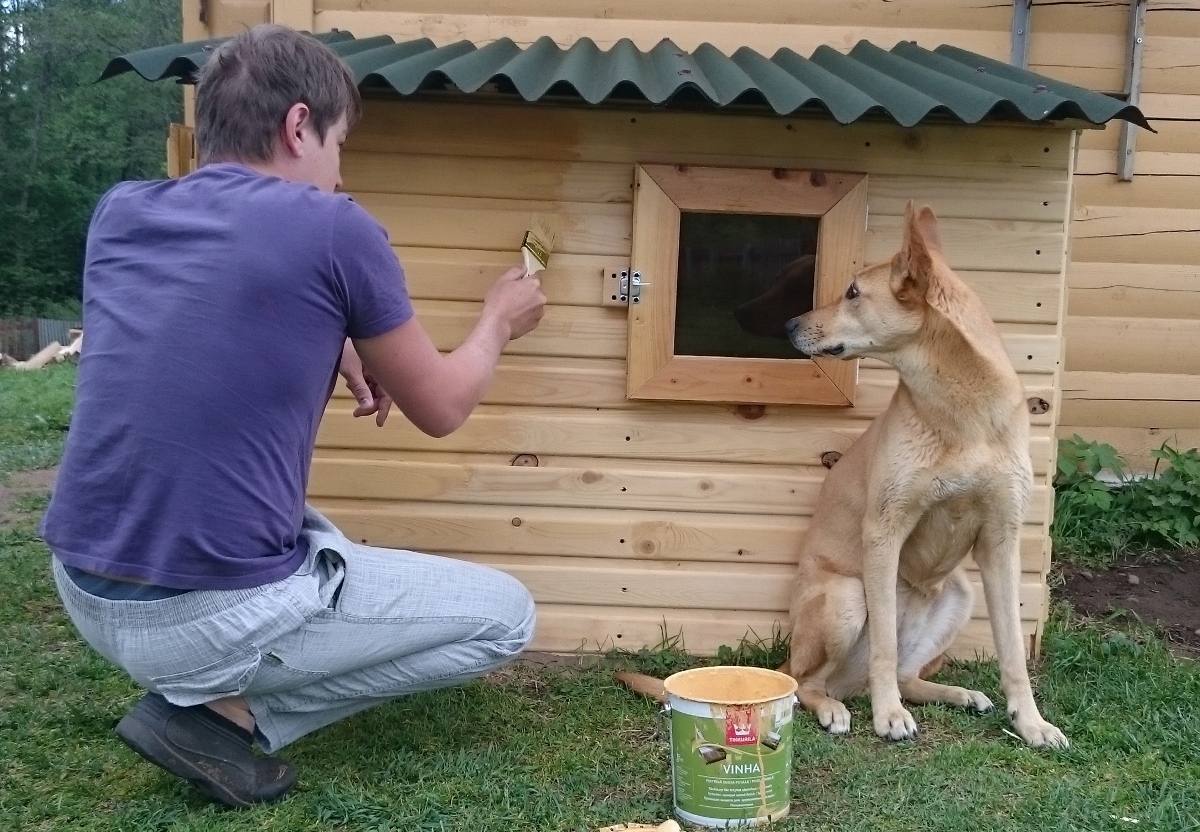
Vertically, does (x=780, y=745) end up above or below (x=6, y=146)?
below

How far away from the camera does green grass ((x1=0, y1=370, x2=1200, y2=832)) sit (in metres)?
2.61

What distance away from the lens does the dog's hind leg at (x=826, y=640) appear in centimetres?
336

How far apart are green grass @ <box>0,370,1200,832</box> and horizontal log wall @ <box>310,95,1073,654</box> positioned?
1.15 ft

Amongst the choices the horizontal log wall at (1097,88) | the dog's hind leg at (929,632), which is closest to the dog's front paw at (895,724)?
the dog's hind leg at (929,632)

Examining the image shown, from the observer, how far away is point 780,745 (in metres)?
2.52

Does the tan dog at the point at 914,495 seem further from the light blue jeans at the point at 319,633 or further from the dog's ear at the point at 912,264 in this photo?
the light blue jeans at the point at 319,633

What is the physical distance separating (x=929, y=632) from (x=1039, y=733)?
549mm

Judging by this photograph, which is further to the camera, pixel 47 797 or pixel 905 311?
pixel 905 311

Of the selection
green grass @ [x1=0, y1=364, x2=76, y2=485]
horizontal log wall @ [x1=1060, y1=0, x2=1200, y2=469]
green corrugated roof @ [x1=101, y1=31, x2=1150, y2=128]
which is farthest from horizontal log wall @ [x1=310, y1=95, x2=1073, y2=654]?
green grass @ [x1=0, y1=364, x2=76, y2=485]

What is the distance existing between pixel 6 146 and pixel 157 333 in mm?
28382

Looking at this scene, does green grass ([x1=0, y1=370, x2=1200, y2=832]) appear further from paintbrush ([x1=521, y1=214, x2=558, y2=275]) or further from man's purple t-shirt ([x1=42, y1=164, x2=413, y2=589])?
paintbrush ([x1=521, y1=214, x2=558, y2=275])

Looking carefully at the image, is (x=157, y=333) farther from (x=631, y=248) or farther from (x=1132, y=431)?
(x=1132, y=431)

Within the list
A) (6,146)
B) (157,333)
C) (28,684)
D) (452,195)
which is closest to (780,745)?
(157,333)

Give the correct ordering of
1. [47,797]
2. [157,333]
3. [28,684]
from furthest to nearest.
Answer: [28,684], [47,797], [157,333]
